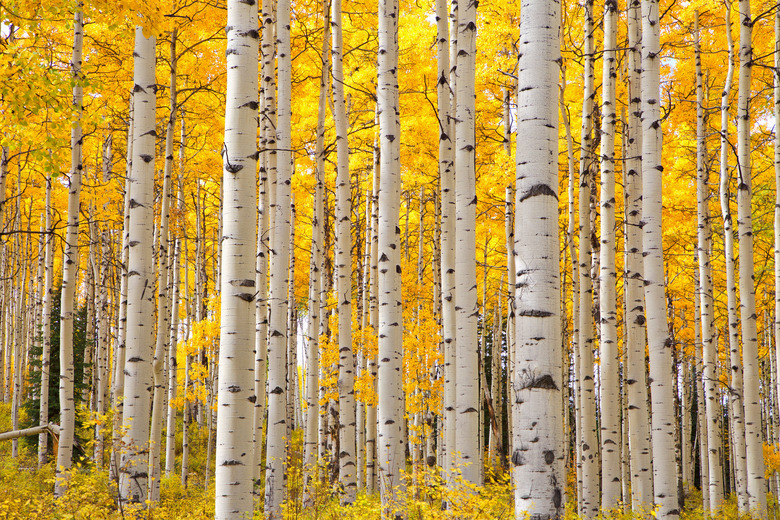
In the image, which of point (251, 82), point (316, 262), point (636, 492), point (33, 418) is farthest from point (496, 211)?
point (33, 418)

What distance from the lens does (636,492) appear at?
6508 millimetres

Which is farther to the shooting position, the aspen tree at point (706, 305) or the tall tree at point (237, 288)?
the aspen tree at point (706, 305)

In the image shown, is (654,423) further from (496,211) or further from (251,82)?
(496,211)

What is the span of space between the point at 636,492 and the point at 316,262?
4.81 metres

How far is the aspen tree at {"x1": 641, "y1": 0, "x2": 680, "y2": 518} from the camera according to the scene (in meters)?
5.29

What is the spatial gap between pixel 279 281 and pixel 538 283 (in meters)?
4.22

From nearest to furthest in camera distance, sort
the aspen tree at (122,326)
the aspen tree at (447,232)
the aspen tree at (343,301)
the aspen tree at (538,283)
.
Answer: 1. the aspen tree at (538,283)
2. the aspen tree at (122,326)
3. the aspen tree at (447,232)
4. the aspen tree at (343,301)

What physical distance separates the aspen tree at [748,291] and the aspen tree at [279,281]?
17.5ft

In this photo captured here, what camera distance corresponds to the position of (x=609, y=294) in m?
6.46

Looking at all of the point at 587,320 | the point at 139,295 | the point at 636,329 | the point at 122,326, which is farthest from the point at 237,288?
the point at 122,326

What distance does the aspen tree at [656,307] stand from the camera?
17.4ft

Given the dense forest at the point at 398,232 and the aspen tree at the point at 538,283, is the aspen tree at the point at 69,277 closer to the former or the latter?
the dense forest at the point at 398,232

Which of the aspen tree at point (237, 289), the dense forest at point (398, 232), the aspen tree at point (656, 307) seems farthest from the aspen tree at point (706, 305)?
the aspen tree at point (237, 289)

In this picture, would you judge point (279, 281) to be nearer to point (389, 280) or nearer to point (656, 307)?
point (389, 280)
